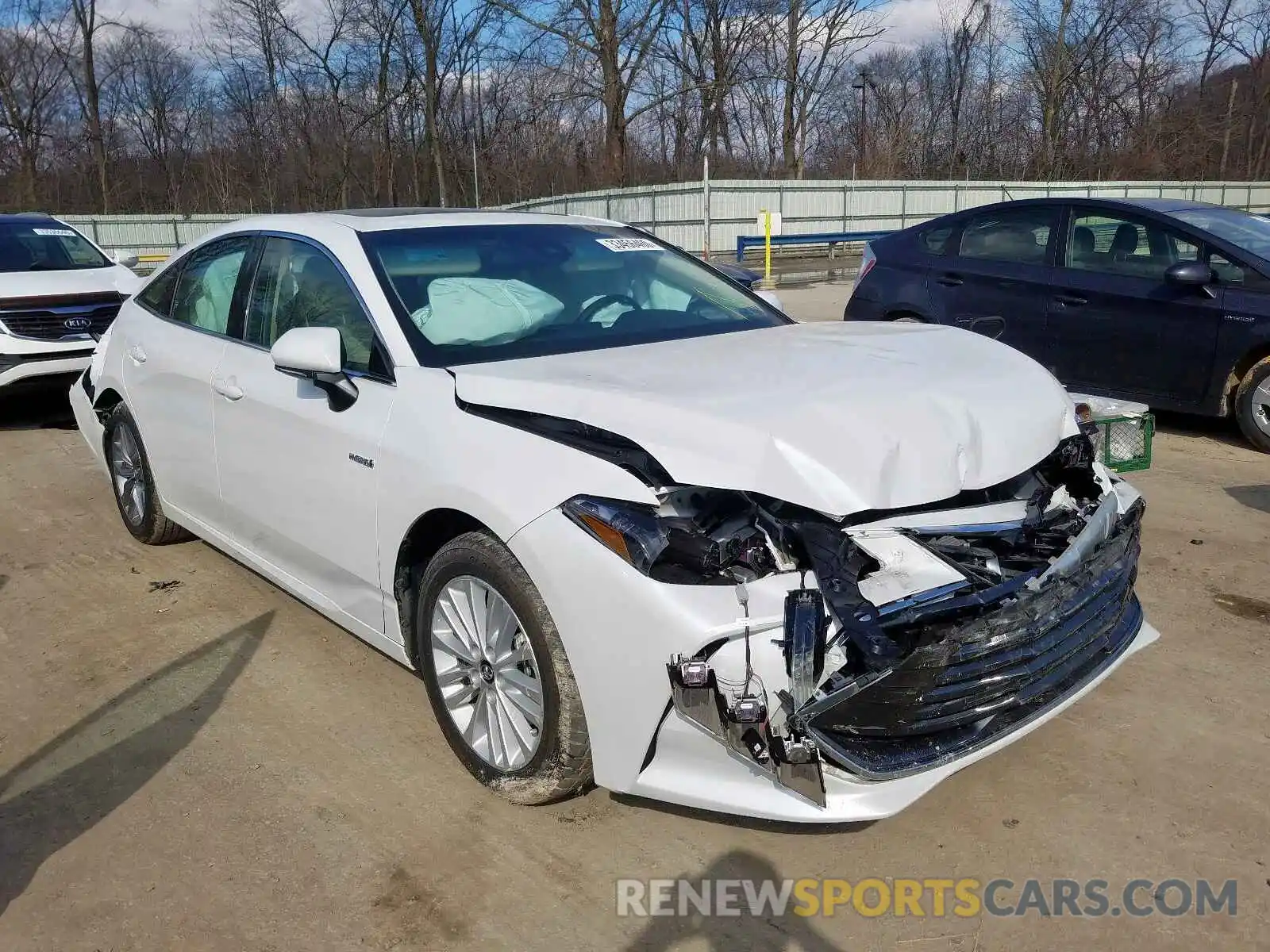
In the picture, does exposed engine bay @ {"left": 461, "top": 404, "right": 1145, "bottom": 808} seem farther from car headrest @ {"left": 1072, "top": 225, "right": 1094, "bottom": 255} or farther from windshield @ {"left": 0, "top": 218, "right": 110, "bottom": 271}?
windshield @ {"left": 0, "top": 218, "right": 110, "bottom": 271}

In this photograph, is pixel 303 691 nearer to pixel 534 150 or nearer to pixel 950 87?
pixel 534 150

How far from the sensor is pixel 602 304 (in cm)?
374

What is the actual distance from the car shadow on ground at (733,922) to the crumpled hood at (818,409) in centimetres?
100

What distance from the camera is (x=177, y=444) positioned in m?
4.45

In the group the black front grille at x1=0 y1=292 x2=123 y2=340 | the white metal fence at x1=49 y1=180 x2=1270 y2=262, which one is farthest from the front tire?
the white metal fence at x1=49 y1=180 x2=1270 y2=262

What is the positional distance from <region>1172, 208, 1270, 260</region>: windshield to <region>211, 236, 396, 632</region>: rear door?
5689mm

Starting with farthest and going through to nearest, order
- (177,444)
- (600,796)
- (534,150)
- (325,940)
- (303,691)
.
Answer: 1. (534,150)
2. (177,444)
3. (303,691)
4. (600,796)
5. (325,940)

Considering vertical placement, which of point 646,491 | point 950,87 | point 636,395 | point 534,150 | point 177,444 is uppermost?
point 950,87

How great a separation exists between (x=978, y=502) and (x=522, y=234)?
2105mm

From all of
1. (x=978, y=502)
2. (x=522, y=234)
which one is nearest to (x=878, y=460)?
(x=978, y=502)

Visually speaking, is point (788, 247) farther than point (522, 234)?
Yes

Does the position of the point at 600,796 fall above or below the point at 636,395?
below

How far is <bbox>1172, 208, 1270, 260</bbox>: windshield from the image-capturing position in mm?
6438

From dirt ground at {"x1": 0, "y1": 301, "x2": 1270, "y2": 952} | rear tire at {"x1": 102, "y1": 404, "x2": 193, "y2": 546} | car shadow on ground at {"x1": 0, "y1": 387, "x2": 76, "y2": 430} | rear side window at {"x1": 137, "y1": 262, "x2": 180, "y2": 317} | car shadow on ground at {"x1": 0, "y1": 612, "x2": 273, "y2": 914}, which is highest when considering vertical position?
rear side window at {"x1": 137, "y1": 262, "x2": 180, "y2": 317}
